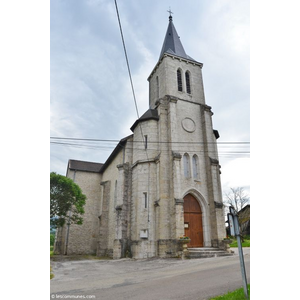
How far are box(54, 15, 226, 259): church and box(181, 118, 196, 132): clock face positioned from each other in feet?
0.23

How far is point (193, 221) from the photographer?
17016 millimetres

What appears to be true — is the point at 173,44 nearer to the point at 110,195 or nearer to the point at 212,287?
the point at 110,195

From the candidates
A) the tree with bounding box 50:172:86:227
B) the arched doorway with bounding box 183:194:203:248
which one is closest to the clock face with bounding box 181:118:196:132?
the arched doorway with bounding box 183:194:203:248

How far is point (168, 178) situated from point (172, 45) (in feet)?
48.8

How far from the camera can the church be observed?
51.6 feet

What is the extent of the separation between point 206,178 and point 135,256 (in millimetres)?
7527

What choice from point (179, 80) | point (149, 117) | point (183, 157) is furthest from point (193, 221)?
point (179, 80)

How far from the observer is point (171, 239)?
1509cm

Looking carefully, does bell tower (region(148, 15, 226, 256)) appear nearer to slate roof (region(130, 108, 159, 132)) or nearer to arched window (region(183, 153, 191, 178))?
arched window (region(183, 153, 191, 178))

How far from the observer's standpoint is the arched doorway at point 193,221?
Result: 54.3 feet

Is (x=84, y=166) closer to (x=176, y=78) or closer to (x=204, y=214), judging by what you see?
(x=176, y=78)

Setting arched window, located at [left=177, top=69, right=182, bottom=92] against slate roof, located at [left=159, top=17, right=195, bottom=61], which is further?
slate roof, located at [left=159, top=17, right=195, bottom=61]

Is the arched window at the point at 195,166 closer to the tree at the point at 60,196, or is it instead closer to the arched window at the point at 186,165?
the arched window at the point at 186,165

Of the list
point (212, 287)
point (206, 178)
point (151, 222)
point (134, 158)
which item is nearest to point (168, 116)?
point (134, 158)
